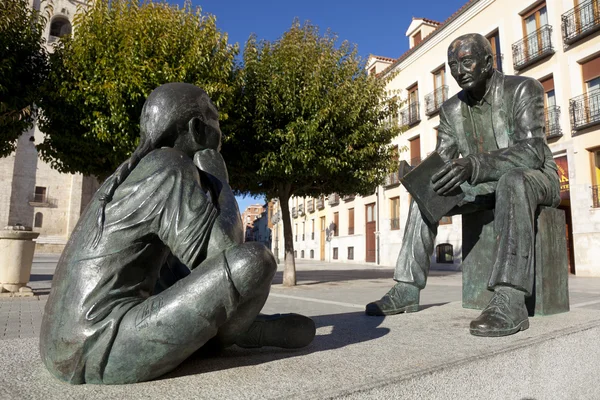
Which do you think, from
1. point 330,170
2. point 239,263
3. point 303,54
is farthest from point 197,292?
point 303,54

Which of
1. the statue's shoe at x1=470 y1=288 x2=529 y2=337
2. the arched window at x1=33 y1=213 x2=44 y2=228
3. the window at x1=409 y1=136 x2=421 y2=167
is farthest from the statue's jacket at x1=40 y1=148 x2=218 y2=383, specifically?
the arched window at x1=33 y1=213 x2=44 y2=228

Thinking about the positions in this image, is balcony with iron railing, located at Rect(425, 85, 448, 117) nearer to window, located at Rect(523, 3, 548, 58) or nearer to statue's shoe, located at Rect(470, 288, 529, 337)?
window, located at Rect(523, 3, 548, 58)

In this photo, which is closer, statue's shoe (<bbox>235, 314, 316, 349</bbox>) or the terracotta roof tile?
statue's shoe (<bbox>235, 314, 316, 349</bbox>)

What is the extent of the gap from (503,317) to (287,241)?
828cm

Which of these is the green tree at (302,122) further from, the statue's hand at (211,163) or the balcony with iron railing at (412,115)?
the balcony with iron railing at (412,115)

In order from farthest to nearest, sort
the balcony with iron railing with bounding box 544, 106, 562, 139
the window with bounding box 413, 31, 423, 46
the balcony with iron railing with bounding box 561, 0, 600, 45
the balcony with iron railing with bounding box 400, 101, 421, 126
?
the window with bounding box 413, 31, 423, 46, the balcony with iron railing with bounding box 400, 101, 421, 126, the balcony with iron railing with bounding box 544, 106, 562, 139, the balcony with iron railing with bounding box 561, 0, 600, 45

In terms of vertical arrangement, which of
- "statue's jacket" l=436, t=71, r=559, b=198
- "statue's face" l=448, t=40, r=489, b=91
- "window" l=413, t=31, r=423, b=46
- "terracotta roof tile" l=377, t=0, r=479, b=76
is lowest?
"statue's jacket" l=436, t=71, r=559, b=198

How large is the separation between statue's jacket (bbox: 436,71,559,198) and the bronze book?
0.17m

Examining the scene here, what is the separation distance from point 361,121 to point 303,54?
6.87 feet

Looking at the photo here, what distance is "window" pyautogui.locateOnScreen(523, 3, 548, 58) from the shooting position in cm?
1582

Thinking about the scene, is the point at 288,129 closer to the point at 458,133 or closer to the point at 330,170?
the point at 330,170

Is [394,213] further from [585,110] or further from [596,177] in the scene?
[585,110]

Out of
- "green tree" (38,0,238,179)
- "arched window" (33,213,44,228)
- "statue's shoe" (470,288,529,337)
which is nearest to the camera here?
"statue's shoe" (470,288,529,337)

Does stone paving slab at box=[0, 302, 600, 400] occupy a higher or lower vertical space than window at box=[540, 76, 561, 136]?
lower
